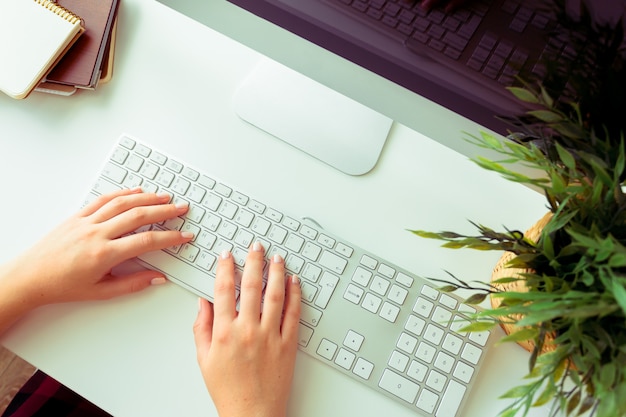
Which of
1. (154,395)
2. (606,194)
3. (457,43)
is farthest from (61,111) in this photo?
(606,194)

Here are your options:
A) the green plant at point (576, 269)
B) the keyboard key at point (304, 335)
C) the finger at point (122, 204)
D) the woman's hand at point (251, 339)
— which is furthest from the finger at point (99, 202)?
the green plant at point (576, 269)

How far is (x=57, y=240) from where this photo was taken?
0.59 meters

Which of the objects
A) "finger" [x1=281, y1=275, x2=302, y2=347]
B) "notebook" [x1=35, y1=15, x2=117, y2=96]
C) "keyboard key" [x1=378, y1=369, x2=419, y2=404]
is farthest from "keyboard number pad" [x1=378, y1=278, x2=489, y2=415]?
"notebook" [x1=35, y1=15, x2=117, y2=96]

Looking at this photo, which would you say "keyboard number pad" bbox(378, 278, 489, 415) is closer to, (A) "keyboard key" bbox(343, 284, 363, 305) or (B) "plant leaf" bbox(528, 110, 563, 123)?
(A) "keyboard key" bbox(343, 284, 363, 305)

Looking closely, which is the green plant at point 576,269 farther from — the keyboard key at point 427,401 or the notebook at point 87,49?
the notebook at point 87,49

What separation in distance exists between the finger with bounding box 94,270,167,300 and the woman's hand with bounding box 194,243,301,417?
58 mm

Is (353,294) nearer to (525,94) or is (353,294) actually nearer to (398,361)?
(398,361)

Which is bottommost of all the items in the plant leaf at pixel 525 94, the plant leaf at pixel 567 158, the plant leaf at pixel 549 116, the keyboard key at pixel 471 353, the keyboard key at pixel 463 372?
the keyboard key at pixel 463 372

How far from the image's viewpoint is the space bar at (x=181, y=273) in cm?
58

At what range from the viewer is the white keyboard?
558 mm

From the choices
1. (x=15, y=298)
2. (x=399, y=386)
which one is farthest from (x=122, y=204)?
(x=399, y=386)

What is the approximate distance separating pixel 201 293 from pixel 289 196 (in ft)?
0.49

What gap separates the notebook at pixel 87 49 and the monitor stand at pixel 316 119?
169 mm

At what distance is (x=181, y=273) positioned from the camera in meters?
0.59
